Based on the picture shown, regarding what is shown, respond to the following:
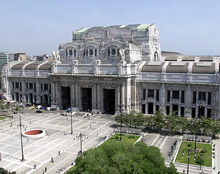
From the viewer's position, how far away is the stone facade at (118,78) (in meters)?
80.1

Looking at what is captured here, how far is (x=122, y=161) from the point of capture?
30750 mm

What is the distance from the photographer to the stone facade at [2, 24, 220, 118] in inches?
3155

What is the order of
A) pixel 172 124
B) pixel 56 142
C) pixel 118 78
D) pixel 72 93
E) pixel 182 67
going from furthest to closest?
pixel 72 93, pixel 118 78, pixel 182 67, pixel 172 124, pixel 56 142

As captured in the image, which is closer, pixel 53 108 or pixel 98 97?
pixel 98 97

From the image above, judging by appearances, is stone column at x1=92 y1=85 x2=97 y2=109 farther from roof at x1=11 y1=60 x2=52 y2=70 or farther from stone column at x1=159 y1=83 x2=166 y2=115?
roof at x1=11 y1=60 x2=52 y2=70

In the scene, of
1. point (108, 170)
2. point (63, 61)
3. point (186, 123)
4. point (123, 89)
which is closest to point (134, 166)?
point (108, 170)

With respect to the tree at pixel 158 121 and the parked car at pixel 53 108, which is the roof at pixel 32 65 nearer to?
the parked car at pixel 53 108

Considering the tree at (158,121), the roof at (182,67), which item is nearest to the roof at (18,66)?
the roof at (182,67)

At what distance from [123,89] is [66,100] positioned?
2999 cm

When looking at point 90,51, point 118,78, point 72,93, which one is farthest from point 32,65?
point 118,78

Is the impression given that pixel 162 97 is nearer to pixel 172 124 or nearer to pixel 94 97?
pixel 172 124

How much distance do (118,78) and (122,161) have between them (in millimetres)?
56109

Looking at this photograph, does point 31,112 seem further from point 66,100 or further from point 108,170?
point 108,170

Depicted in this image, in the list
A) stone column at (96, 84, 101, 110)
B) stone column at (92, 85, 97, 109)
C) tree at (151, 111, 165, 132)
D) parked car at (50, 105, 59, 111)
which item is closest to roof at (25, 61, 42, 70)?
parked car at (50, 105, 59, 111)
